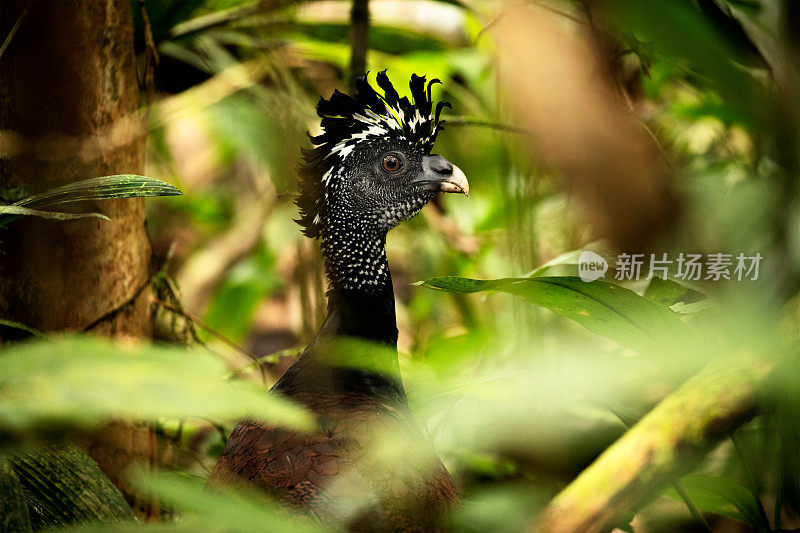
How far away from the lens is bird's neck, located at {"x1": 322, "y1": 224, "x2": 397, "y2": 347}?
1085 millimetres

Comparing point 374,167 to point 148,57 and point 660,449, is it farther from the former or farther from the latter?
point 660,449

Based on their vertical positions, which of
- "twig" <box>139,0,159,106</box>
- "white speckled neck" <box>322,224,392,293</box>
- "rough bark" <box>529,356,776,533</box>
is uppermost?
"twig" <box>139,0,159,106</box>

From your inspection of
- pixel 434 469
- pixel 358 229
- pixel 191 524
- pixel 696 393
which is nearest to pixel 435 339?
pixel 358 229

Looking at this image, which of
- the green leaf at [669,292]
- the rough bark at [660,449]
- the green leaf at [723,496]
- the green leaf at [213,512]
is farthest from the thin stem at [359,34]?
the green leaf at [213,512]

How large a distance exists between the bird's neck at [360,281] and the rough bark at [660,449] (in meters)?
0.64

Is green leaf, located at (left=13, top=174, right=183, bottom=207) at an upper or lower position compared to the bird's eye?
lower

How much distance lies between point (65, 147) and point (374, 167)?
0.49 metres

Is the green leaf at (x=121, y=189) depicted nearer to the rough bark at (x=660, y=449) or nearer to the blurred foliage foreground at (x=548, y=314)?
the blurred foliage foreground at (x=548, y=314)

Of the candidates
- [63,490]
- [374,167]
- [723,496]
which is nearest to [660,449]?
[723,496]

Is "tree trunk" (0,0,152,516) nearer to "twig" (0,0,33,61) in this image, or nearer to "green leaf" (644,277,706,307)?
"twig" (0,0,33,61)

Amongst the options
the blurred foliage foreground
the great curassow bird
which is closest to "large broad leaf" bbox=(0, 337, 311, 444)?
the blurred foliage foreground

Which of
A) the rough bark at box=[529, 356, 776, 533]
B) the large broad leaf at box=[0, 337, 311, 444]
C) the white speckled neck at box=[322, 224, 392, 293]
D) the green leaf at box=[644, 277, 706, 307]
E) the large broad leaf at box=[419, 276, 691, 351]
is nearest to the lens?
the large broad leaf at box=[0, 337, 311, 444]

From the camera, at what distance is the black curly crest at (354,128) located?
3.59 ft

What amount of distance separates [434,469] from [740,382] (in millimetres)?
506
